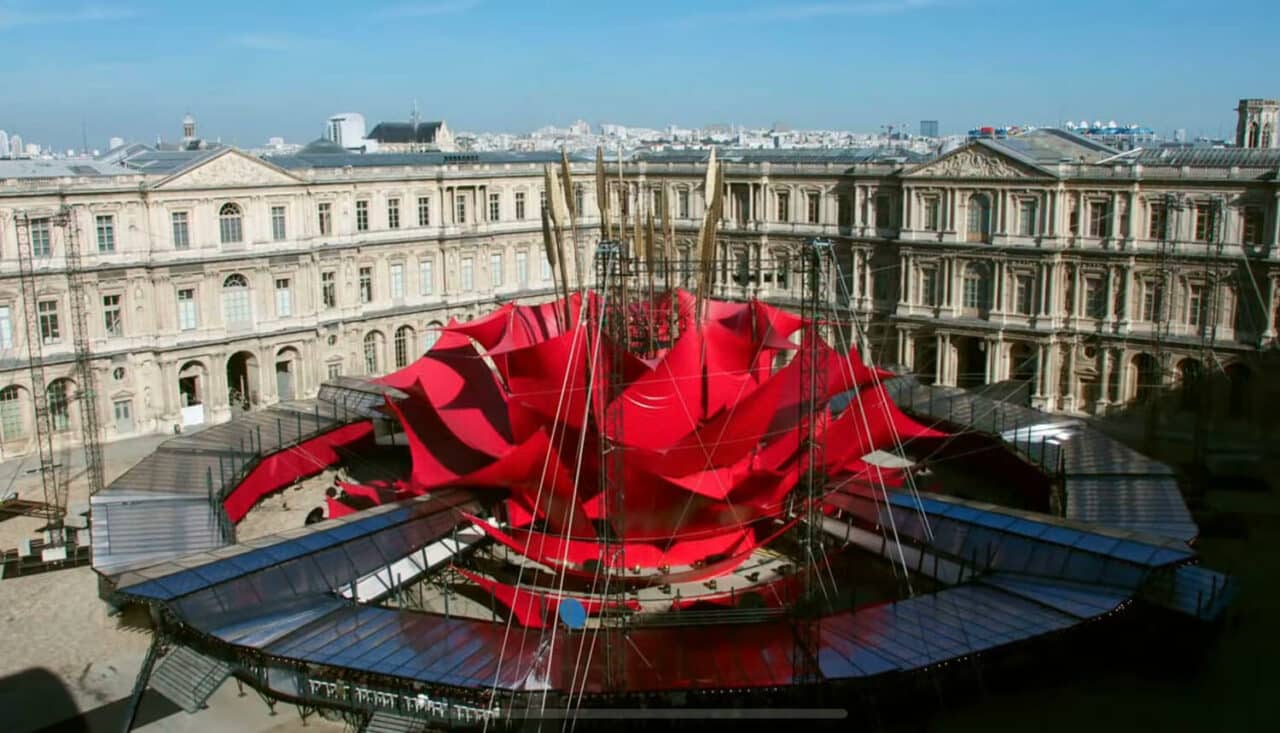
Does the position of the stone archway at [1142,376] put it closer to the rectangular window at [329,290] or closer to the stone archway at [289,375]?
the rectangular window at [329,290]

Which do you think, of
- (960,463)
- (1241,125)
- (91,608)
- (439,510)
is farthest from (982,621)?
(1241,125)

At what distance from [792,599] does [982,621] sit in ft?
15.0

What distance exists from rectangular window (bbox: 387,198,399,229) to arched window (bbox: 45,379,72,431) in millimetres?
15833

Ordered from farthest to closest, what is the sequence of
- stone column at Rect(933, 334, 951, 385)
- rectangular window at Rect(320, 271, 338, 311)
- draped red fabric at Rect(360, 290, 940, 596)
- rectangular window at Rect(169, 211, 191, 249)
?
1. rectangular window at Rect(320, 271, 338, 311)
2. stone column at Rect(933, 334, 951, 385)
3. rectangular window at Rect(169, 211, 191, 249)
4. draped red fabric at Rect(360, 290, 940, 596)

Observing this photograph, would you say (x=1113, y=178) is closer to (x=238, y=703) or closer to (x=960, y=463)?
(x=960, y=463)

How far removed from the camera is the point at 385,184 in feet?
174

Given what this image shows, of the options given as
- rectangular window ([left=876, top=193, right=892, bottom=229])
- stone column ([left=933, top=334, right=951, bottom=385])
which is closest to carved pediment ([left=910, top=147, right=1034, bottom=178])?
rectangular window ([left=876, top=193, right=892, bottom=229])

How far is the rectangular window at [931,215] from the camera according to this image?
167 feet

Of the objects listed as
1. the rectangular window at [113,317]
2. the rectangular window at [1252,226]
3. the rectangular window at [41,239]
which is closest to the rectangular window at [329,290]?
the rectangular window at [113,317]

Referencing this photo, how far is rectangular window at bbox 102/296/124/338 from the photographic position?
4444 centimetres

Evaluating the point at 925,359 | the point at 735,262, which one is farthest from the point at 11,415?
the point at 925,359

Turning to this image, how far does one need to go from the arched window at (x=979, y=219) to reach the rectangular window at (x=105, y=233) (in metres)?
34.5

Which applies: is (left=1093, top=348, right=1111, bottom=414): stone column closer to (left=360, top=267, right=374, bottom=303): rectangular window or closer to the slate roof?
(left=360, top=267, right=374, bottom=303): rectangular window

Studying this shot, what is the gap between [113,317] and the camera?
4472cm
